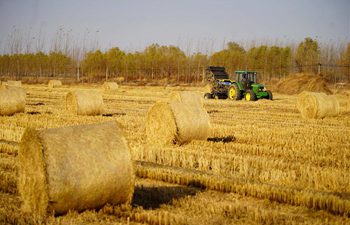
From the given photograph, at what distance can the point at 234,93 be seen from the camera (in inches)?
961

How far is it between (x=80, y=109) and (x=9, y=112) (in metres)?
2.19

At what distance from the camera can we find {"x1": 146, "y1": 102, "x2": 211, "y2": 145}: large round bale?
9.82 meters

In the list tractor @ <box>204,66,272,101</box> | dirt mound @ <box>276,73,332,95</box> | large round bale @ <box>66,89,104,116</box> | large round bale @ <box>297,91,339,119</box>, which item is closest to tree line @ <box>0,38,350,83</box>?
dirt mound @ <box>276,73,332,95</box>

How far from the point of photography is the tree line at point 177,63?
4506cm

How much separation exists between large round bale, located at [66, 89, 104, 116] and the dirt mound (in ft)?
62.9

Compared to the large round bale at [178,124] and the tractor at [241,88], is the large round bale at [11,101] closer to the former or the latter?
the large round bale at [178,124]

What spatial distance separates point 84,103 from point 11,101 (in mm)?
2237

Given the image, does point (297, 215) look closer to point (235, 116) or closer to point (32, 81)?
point (235, 116)

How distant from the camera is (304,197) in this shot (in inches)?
221

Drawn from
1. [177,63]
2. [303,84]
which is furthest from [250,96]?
[177,63]

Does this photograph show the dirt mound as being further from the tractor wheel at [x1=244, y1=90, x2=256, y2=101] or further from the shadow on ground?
the shadow on ground

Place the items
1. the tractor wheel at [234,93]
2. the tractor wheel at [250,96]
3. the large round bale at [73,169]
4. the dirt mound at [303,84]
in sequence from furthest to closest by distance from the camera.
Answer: the dirt mound at [303,84] → the tractor wheel at [234,93] → the tractor wheel at [250,96] → the large round bale at [73,169]

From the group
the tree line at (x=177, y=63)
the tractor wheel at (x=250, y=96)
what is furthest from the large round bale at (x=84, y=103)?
the tree line at (x=177, y=63)

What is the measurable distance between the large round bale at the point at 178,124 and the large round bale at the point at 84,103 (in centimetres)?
517
